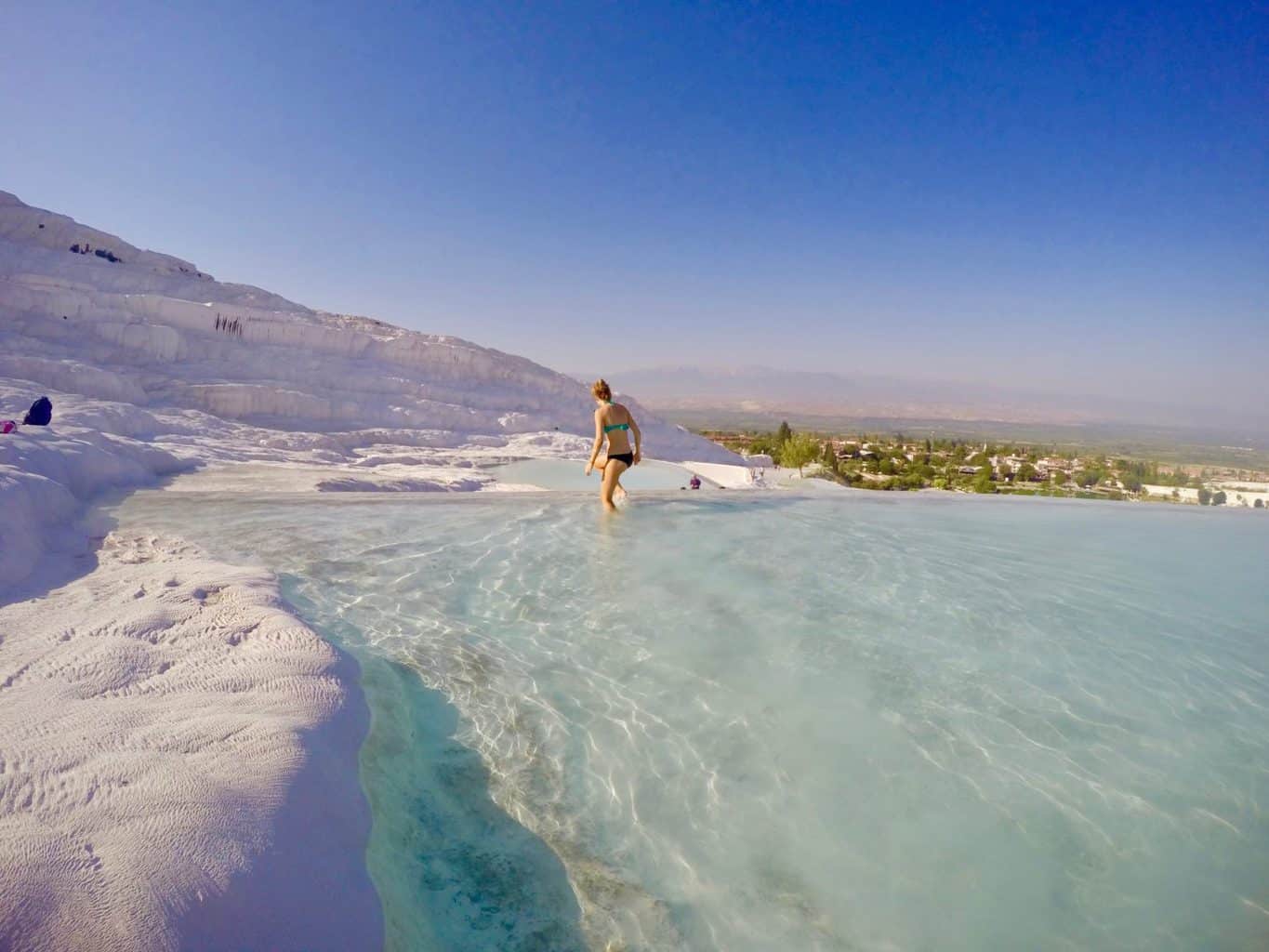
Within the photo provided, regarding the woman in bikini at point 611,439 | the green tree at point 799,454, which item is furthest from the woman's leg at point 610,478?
the green tree at point 799,454

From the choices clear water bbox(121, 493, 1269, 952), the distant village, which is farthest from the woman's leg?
the distant village

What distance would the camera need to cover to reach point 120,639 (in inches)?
91.3

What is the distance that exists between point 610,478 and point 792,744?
3.89m

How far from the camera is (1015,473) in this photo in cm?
2305

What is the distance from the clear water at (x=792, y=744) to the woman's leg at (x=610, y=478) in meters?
1.29

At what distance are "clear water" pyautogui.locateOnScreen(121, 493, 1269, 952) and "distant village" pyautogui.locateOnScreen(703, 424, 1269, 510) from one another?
19.1 feet

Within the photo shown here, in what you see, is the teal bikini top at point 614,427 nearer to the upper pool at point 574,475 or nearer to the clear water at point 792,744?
the clear water at point 792,744

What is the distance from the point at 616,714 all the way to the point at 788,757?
0.65 meters

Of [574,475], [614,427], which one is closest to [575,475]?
[574,475]

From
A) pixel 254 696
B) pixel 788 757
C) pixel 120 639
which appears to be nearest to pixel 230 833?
pixel 254 696

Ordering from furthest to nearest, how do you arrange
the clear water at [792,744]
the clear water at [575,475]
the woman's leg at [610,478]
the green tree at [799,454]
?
the green tree at [799,454]
the clear water at [575,475]
the woman's leg at [610,478]
the clear water at [792,744]

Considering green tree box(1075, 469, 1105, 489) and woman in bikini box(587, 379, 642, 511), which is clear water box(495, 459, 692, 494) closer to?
woman in bikini box(587, 379, 642, 511)

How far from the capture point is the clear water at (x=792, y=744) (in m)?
1.64

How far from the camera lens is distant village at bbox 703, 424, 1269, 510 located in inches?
419
